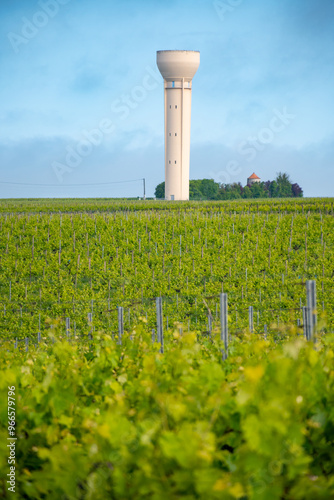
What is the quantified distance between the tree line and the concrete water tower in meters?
20.6

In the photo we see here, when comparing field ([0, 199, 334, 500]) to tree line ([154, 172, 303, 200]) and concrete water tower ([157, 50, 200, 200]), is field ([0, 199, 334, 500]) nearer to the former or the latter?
concrete water tower ([157, 50, 200, 200])

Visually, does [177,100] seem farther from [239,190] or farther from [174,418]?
[174,418]

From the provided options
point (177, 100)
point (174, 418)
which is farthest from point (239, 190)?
point (174, 418)

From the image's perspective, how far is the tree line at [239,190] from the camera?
242 feet

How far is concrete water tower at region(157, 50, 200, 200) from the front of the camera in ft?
167

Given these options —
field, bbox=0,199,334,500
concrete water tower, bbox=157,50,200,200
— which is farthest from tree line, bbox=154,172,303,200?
field, bbox=0,199,334,500

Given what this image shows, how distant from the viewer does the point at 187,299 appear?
19.7 meters

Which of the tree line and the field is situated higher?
the tree line

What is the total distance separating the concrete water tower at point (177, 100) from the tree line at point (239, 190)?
2059 cm

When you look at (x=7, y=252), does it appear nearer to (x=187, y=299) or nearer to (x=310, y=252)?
(x=187, y=299)

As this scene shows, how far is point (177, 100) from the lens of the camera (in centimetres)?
5153

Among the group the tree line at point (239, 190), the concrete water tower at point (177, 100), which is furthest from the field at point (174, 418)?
the tree line at point (239, 190)

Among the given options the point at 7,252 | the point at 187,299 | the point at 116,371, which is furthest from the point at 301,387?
the point at 7,252

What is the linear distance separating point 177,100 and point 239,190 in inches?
1045
